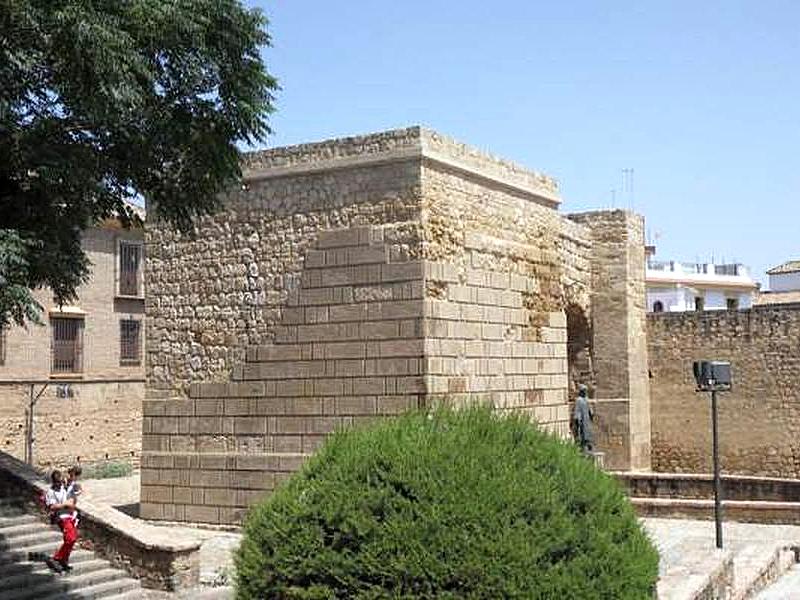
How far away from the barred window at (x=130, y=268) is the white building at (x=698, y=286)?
26126 mm

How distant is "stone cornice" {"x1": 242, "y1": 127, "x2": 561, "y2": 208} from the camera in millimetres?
12719

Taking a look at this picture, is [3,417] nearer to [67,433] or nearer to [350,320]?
[67,433]

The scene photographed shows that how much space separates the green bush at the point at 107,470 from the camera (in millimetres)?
23781

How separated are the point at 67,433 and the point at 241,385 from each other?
12095mm

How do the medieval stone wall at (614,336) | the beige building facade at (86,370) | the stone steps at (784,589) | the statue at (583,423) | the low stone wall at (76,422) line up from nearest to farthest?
the stone steps at (784,589) < the statue at (583,423) < the medieval stone wall at (614,336) < the low stone wall at (76,422) < the beige building facade at (86,370)

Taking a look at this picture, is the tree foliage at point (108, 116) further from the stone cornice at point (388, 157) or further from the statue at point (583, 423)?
the statue at point (583, 423)

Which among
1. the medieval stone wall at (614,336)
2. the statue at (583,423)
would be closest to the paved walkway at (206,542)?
the statue at (583,423)

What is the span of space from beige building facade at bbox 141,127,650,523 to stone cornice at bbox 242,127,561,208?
0.9 inches

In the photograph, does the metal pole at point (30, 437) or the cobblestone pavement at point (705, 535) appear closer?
the cobblestone pavement at point (705, 535)

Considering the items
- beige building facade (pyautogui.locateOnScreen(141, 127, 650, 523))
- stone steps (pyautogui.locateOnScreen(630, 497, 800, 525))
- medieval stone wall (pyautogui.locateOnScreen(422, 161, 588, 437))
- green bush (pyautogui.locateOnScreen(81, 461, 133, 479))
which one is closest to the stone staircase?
beige building facade (pyautogui.locateOnScreen(141, 127, 650, 523))

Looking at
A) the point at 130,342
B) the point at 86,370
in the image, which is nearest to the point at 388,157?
the point at 86,370

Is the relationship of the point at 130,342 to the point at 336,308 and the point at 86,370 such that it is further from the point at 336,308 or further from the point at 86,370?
the point at 336,308

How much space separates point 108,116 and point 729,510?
11.3m

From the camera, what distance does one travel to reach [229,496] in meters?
13.9
